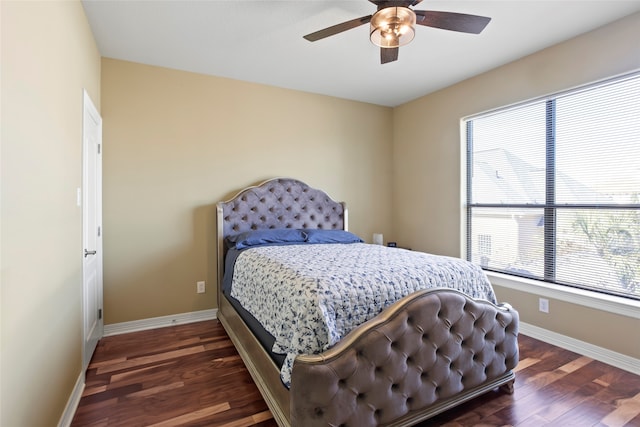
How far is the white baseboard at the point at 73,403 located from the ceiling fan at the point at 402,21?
8.84 feet

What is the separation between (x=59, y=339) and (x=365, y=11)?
9.39ft

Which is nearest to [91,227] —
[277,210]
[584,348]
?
[277,210]

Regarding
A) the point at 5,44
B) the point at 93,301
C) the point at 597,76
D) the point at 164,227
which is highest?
the point at 597,76

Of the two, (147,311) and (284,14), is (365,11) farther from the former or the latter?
(147,311)

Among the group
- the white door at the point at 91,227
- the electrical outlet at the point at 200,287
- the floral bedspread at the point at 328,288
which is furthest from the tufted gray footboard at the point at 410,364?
the electrical outlet at the point at 200,287

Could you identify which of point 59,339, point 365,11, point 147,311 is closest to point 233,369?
point 59,339

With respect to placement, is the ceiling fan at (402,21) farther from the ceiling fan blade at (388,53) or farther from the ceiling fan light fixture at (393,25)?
the ceiling fan blade at (388,53)

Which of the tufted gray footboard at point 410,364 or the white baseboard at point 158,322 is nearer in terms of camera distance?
the tufted gray footboard at point 410,364

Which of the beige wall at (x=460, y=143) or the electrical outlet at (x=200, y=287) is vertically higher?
the beige wall at (x=460, y=143)

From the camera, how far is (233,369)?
2330 mm

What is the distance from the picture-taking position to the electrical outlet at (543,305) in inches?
112

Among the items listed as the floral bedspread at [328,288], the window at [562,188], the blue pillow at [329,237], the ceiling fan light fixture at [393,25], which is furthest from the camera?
the blue pillow at [329,237]

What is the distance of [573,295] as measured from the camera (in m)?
2.66

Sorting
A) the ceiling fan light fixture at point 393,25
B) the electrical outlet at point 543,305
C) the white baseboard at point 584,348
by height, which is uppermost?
the ceiling fan light fixture at point 393,25
